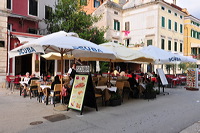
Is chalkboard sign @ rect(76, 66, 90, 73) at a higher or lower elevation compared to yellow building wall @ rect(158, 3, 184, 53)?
lower

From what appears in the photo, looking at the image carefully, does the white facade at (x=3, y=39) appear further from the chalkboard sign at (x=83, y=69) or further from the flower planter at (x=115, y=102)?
the flower planter at (x=115, y=102)

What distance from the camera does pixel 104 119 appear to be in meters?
5.74

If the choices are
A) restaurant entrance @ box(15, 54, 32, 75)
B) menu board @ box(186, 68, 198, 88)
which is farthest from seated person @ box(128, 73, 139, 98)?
restaurant entrance @ box(15, 54, 32, 75)

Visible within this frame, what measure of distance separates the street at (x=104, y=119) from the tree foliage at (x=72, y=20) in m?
10.4

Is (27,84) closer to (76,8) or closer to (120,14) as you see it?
(76,8)

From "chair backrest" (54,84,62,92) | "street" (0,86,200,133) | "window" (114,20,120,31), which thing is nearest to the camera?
"street" (0,86,200,133)

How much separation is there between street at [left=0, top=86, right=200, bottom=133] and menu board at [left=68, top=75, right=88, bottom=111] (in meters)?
0.32

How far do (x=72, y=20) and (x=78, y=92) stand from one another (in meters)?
11.4

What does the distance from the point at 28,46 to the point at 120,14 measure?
1032 inches

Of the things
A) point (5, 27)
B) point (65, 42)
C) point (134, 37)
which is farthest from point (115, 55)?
point (134, 37)

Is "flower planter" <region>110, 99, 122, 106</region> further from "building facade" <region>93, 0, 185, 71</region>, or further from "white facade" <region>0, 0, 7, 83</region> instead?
"building facade" <region>93, 0, 185, 71</region>

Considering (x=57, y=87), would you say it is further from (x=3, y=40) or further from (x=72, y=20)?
(x=72, y=20)

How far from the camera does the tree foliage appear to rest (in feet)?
Answer: 53.7

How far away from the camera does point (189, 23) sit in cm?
3466
